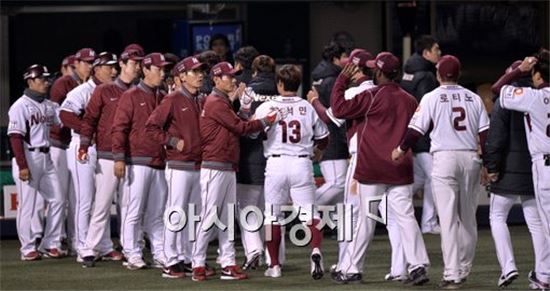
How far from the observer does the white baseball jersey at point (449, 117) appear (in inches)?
508

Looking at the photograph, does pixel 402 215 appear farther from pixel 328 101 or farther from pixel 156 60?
pixel 328 101

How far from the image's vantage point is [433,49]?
56.0 ft

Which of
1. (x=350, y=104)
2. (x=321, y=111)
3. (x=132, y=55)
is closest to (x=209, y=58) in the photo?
(x=132, y=55)

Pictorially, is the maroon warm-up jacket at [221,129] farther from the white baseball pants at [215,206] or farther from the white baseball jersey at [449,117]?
the white baseball jersey at [449,117]

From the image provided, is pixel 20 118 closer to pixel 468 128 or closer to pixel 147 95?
pixel 147 95

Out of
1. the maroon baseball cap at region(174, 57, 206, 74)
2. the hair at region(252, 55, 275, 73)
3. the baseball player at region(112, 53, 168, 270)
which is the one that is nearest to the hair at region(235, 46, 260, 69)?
the hair at region(252, 55, 275, 73)

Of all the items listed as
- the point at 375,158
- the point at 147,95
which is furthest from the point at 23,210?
the point at 375,158

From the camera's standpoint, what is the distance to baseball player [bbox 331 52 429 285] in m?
13.1

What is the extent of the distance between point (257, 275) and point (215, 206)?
0.82 metres

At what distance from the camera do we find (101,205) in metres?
15.1

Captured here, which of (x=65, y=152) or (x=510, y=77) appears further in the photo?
(x=65, y=152)

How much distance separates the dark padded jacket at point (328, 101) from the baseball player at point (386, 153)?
6.93 ft

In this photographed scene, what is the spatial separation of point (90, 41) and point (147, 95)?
3.85 m

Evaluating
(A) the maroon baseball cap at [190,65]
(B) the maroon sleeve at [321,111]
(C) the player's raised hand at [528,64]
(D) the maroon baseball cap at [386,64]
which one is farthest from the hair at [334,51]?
(C) the player's raised hand at [528,64]
